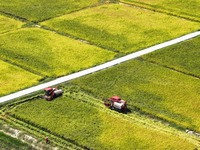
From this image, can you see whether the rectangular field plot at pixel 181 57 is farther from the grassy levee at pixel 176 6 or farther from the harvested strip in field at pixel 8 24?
the harvested strip in field at pixel 8 24

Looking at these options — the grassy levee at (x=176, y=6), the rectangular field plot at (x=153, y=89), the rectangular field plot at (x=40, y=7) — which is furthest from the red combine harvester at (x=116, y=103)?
the grassy levee at (x=176, y=6)

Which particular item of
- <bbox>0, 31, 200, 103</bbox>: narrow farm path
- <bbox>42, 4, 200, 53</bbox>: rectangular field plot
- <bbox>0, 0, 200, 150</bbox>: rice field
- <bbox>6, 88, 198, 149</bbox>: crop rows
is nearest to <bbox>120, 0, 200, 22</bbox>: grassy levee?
<bbox>0, 0, 200, 150</bbox>: rice field

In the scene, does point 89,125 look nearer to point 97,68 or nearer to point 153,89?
point 153,89

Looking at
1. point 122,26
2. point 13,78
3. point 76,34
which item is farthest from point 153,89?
point 122,26

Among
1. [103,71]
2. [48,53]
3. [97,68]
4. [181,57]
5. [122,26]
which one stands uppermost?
[122,26]

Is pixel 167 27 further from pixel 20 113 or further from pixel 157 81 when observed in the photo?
pixel 20 113

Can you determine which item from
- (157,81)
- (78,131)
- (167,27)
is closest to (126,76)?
(157,81)
